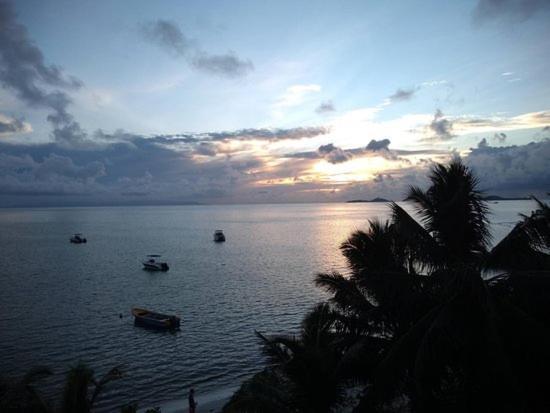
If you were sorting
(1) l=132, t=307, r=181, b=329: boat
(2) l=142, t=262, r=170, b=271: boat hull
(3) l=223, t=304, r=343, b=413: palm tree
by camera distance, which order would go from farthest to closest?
1. (2) l=142, t=262, r=170, b=271: boat hull
2. (1) l=132, t=307, r=181, b=329: boat
3. (3) l=223, t=304, r=343, b=413: palm tree

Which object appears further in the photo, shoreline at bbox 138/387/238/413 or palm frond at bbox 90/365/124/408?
shoreline at bbox 138/387/238/413

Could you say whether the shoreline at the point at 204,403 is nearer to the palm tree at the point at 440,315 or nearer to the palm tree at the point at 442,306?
the palm tree at the point at 440,315

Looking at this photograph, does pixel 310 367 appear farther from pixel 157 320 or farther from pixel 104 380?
pixel 157 320

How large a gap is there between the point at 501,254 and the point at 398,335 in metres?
3.36

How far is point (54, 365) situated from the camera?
3606 centimetres

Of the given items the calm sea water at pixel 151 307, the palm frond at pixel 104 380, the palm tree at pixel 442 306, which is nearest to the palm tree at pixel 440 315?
the palm tree at pixel 442 306

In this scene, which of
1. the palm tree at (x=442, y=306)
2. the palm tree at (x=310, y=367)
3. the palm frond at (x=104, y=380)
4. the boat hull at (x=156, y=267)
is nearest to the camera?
the palm tree at (x=442, y=306)

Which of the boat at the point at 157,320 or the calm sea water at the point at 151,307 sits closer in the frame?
the calm sea water at the point at 151,307

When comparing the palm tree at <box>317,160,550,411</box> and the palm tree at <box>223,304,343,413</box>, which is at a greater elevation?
the palm tree at <box>317,160,550,411</box>

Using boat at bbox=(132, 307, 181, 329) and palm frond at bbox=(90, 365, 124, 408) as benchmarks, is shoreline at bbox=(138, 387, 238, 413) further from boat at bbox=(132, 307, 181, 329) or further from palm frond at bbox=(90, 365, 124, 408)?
boat at bbox=(132, 307, 181, 329)

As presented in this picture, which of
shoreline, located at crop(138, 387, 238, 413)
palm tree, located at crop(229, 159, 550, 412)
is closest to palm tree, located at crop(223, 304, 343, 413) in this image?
palm tree, located at crop(229, 159, 550, 412)

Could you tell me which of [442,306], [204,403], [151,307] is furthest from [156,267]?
[442,306]

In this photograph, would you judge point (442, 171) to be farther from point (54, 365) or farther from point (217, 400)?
point (54, 365)

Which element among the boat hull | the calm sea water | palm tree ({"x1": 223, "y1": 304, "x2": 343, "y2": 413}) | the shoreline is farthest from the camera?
the boat hull
